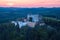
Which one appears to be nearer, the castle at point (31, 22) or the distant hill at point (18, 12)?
the distant hill at point (18, 12)

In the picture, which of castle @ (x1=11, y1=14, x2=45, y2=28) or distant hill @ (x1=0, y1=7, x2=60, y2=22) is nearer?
distant hill @ (x1=0, y1=7, x2=60, y2=22)

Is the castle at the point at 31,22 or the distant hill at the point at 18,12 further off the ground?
the distant hill at the point at 18,12

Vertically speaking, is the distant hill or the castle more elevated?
the distant hill

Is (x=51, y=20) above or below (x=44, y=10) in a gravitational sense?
below

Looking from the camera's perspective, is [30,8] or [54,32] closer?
[54,32]

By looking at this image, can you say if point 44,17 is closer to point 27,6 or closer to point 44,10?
point 44,10

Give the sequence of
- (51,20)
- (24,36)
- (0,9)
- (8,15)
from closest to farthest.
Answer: (24,36)
(0,9)
(8,15)
(51,20)

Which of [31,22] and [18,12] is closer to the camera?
[18,12]

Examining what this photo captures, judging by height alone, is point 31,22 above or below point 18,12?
below

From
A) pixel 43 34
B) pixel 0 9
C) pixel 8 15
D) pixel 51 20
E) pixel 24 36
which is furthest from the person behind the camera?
pixel 51 20

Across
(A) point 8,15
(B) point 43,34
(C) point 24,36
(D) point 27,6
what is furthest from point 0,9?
(B) point 43,34
